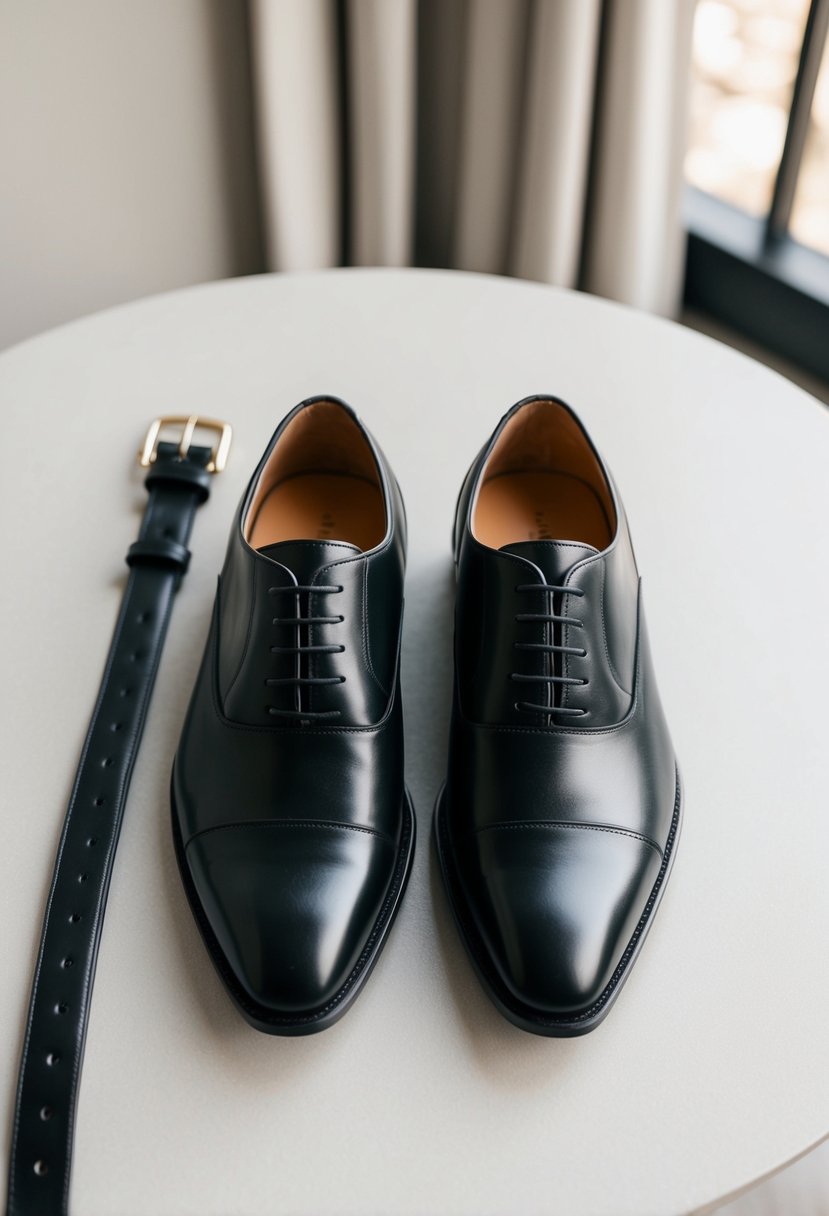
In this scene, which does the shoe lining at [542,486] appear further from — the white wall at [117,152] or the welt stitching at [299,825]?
the white wall at [117,152]

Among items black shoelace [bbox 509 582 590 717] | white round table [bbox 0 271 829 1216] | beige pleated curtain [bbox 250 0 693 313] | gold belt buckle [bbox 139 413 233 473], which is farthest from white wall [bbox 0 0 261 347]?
black shoelace [bbox 509 582 590 717]

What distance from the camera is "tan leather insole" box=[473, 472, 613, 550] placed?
0.72 m

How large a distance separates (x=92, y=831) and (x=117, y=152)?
2.95 feet

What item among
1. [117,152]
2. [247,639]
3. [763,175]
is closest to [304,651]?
[247,639]

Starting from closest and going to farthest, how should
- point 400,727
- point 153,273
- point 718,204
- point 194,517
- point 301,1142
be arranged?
point 301,1142 → point 400,727 → point 194,517 → point 153,273 → point 718,204

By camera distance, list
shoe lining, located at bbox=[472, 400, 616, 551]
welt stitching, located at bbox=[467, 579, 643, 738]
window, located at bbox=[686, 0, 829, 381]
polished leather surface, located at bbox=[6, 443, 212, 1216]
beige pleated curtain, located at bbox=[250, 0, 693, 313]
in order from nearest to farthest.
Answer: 1. polished leather surface, located at bbox=[6, 443, 212, 1216]
2. welt stitching, located at bbox=[467, 579, 643, 738]
3. shoe lining, located at bbox=[472, 400, 616, 551]
4. beige pleated curtain, located at bbox=[250, 0, 693, 313]
5. window, located at bbox=[686, 0, 829, 381]

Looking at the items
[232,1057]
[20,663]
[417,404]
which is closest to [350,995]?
[232,1057]

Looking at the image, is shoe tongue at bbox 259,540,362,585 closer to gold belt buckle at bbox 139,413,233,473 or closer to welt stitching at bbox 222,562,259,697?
welt stitching at bbox 222,562,259,697

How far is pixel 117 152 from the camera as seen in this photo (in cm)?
117

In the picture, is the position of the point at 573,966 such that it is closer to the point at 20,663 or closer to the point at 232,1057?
the point at 232,1057

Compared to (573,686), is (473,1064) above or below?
below

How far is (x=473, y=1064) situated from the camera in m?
0.52

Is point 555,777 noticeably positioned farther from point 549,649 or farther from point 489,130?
point 489,130

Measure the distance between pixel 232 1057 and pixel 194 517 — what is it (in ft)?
1.41
